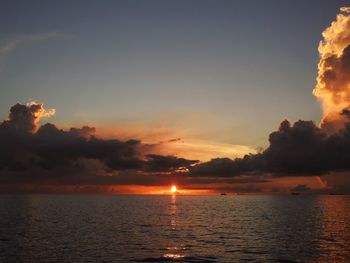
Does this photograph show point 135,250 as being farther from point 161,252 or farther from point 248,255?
point 248,255

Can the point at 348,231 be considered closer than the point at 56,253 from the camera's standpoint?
No

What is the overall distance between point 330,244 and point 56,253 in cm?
5492

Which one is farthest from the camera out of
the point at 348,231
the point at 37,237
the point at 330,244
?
Result: the point at 348,231

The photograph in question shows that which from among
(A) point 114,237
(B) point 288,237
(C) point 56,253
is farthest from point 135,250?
(B) point 288,237

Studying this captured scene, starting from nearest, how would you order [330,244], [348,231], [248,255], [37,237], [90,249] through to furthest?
[248,255], [90,249], [330,244], [37,237], [348,231]

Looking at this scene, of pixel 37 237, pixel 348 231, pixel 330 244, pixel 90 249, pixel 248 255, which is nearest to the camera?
pixel 248 255

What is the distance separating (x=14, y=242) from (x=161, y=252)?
3346 centimetres

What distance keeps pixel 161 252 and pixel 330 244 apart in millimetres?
36866

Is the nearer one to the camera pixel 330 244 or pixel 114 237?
pixel 330 244

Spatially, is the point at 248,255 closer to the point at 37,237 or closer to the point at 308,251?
the point at 308,251

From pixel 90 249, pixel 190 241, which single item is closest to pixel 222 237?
pixel 190 241

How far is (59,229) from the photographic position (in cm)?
10825

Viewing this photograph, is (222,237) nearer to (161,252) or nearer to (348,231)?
(161,252)

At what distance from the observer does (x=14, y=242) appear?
3273 inches
